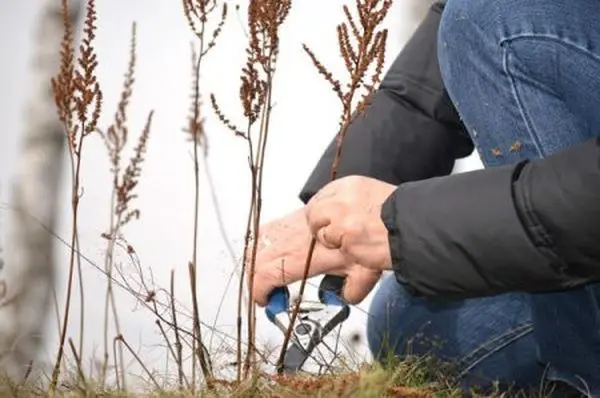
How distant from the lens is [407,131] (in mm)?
2377

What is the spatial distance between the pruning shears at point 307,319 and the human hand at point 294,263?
0.04 metres

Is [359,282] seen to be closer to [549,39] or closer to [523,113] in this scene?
[523,113]

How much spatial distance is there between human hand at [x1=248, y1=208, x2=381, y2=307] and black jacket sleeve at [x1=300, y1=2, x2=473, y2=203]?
32 centimetres

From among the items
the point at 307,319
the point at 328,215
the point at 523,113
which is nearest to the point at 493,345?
the point at 307,319

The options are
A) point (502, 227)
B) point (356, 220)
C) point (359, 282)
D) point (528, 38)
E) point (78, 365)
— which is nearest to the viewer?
point (502, 227)

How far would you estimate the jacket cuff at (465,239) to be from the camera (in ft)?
4.93

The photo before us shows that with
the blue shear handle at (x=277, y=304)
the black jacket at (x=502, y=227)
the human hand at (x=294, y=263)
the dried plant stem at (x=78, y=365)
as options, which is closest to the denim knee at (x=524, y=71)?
the black jacket at (x=502, y=227)

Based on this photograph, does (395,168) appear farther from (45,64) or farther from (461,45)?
(45,64)

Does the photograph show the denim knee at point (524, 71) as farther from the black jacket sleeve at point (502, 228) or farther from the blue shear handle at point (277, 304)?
the blue shear handle at point (277, 304)

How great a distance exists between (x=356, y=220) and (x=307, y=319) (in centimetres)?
60

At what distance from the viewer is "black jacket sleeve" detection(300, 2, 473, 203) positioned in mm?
2354

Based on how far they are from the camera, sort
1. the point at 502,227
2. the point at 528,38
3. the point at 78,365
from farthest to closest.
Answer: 1. the point at 78,365
2. the point at 528,38
3. the point at 502,227

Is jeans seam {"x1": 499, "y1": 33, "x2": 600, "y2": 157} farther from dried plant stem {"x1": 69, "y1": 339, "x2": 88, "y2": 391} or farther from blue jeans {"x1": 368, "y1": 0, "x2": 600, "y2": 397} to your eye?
dried plant stem {"x1": 69, "y1": 339, "x2": 88, "y2": 391}

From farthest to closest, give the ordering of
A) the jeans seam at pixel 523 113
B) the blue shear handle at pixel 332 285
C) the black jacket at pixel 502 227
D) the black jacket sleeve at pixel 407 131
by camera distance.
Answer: the black jacket sleeve at pixel 407 131 < the blue shear handle at pixel 332 285 < the jeans seam at pixel 523 113 < the black jacket at pixel 502 227
